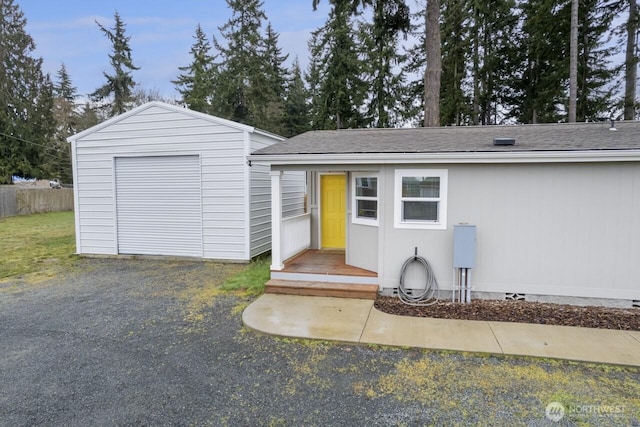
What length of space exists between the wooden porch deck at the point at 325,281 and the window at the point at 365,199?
0.92m

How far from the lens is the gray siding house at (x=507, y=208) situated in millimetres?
5086

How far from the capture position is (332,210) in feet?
28.2

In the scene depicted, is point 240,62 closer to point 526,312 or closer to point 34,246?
point 34,246

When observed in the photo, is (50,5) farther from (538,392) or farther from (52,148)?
(538,392)

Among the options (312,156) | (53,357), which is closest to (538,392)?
(312,156)

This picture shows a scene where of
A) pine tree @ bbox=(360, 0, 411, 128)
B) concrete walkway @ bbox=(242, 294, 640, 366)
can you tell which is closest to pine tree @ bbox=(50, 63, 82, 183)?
pine tree @ bbox=(360, 0, 411, 128)

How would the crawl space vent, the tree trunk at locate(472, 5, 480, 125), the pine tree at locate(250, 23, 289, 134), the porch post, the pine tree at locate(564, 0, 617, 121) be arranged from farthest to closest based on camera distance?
the pine tree at locate(250, 23, 289, 134) → the tree trunk at locate(472, 5, 480, 125) → the pine tree at locate(564, 0, 617, 121) → the porch post → the crawl space vent

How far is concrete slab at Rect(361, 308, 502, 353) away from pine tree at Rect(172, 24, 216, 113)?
75.7ft

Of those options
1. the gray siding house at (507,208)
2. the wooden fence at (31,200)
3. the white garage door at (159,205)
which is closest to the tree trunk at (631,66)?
the gray siding house at (507,208)

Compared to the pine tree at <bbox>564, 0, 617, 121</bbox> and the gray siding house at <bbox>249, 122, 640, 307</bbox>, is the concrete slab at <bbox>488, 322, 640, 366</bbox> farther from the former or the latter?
the pine tree at <bbox>564, 0, 617, 121</bbox>

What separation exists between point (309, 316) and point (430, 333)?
160 cm

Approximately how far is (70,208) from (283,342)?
25630 millimetres

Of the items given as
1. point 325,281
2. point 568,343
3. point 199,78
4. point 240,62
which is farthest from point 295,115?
point 568,343

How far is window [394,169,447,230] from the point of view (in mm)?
5574
